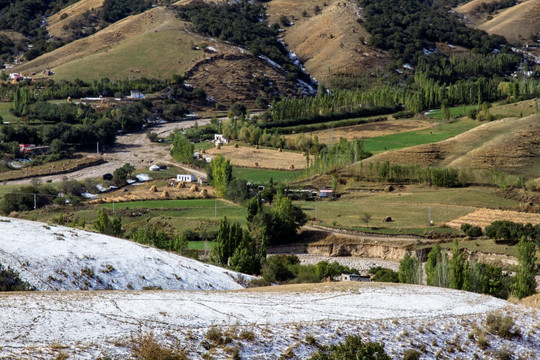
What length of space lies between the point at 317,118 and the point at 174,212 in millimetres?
58107

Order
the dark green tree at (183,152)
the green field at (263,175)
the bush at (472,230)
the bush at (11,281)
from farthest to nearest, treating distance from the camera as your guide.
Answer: the dark green tree at (183,152) → the green field at (263,175) → the bush at (472,230) → the bush at (11,281)

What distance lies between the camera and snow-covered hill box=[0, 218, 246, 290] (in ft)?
86.3

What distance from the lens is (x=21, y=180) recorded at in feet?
309

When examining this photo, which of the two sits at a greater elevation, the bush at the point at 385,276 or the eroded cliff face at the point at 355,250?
the bush at the point at 385,276

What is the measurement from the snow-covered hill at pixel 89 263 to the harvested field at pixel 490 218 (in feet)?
138

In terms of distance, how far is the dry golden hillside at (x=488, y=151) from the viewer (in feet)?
312

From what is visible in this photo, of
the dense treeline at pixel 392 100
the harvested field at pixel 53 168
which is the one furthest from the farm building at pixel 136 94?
the harvested field at pixel 53 168

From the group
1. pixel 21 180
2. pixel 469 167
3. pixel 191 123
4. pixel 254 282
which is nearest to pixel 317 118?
pixel 191 123

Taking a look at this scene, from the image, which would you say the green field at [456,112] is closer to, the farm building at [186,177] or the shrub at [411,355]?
Result: the farm building at [186,177]

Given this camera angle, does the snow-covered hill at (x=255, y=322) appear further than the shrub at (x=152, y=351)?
Yes

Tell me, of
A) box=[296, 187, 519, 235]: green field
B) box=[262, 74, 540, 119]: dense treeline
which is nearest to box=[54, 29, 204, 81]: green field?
box=[262, 74, 540, 119]: dense treeline

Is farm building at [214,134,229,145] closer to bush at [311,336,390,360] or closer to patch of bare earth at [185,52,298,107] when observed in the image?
patch of bare earth at [185,52,298,107]

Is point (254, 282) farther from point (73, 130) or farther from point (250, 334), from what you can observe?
point (73, 130)

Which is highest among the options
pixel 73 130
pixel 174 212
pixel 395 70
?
pixel 395 70
